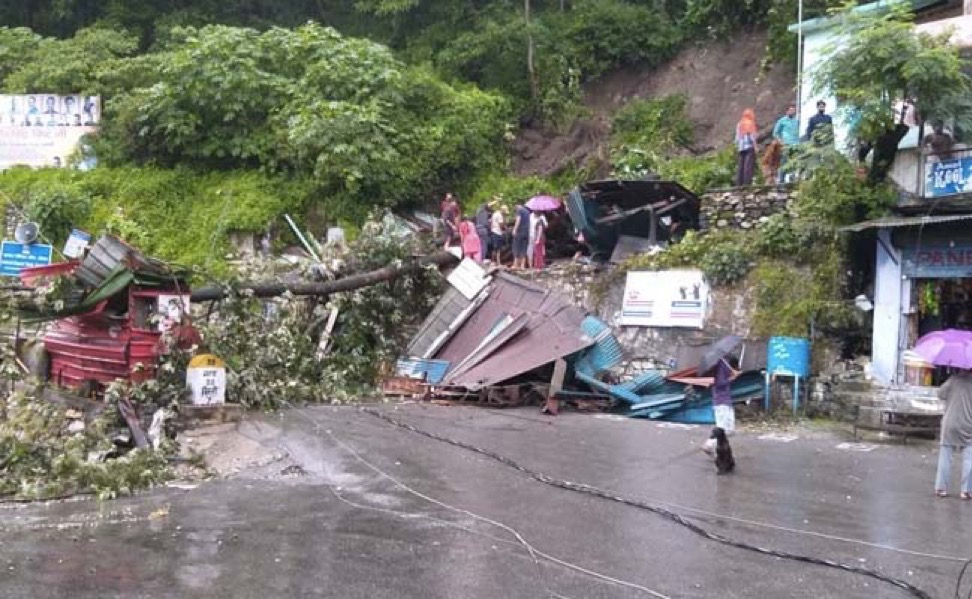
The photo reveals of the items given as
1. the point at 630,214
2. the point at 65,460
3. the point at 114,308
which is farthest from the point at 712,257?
the point at 65,460

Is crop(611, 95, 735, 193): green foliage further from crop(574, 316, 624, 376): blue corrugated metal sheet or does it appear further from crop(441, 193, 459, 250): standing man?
crop(574, 316, 624, 376): blue corrugated metal sheet

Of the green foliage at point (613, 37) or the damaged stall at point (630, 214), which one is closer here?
the damaged stall at point (630, 214)

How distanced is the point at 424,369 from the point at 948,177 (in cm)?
992

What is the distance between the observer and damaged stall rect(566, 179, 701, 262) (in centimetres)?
1917

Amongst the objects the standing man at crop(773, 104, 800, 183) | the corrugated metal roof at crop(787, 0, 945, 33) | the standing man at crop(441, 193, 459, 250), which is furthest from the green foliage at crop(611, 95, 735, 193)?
the standing man at crop(441, 193, 459, 250)

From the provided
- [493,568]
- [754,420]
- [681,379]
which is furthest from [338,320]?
[493,568]

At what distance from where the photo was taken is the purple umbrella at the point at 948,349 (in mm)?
9156

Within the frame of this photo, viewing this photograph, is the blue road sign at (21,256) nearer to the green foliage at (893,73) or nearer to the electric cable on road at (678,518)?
the electric cable on road at (678,518)

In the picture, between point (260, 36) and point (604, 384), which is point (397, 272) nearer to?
point (604, 384)

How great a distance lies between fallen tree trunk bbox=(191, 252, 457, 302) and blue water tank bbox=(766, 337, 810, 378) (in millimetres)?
7715

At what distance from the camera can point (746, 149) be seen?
60.8 ft

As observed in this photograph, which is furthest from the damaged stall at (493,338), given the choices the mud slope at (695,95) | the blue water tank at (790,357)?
the mud slope at (695,95)

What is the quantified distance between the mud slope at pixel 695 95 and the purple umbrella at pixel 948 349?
57.1 ft

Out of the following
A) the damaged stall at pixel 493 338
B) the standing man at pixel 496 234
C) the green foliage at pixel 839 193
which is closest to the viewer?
the green foliage at pixel 839 193
